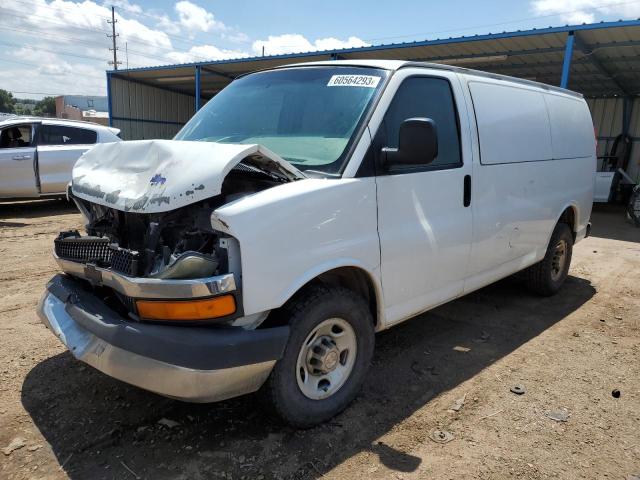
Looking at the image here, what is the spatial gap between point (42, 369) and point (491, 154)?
3.74 m

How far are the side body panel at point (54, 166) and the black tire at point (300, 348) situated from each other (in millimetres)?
8560

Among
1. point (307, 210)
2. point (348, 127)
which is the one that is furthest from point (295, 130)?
point (307, 210)

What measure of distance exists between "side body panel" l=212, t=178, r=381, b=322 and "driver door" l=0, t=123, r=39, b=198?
28.9 feet

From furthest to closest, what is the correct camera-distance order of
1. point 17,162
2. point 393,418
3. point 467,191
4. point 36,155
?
A: 1. point 36,155
2. point 17,162
3. point 467,191
4. point 393,418

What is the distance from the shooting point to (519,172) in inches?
172

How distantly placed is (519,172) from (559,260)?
1.85m

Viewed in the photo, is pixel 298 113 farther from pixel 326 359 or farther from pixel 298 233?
pixel 326 359

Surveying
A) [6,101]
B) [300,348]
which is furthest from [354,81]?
[6,101]

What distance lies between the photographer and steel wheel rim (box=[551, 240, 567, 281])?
5.57 m

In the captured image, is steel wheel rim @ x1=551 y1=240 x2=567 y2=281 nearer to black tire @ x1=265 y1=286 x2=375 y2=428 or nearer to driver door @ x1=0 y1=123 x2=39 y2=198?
black tire @ x1=265 y1=286 x2=375 y2=428

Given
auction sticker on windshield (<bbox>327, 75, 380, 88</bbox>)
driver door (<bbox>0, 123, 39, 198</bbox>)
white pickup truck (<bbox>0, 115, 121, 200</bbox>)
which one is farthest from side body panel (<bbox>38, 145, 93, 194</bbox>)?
auction sticker on windshield (<bbox>327, 75, 380, 88</bbox>)

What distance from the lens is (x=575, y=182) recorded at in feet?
17.9

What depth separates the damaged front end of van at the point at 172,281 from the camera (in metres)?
2.33

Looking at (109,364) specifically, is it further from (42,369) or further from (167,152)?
(42,369)
